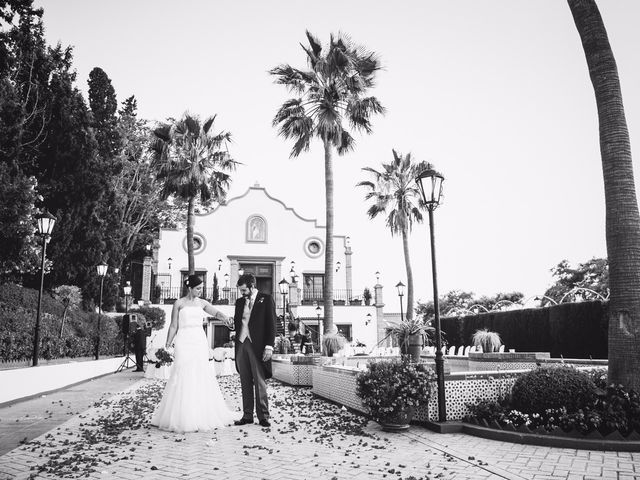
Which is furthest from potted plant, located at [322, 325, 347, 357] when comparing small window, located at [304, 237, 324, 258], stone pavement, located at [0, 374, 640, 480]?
small window, located at [304, 237, 324, 258]

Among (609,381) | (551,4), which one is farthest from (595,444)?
(551,4)

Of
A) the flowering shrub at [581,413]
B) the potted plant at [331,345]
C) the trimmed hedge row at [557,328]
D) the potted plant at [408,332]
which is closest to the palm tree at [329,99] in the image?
the potted plant at [331,345]

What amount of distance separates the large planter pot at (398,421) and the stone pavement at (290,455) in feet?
0.44

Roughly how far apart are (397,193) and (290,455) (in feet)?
74.4

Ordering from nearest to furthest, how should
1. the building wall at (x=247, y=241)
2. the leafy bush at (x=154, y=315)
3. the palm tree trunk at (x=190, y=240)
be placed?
1. the palm tree trunk at (x=190, y=240)
2. the leafy bush at (x=154, y=315)
3. the building wall at (x=247, y=241)

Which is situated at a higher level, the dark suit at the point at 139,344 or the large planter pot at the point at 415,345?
the large planter pot at the point at 415,345

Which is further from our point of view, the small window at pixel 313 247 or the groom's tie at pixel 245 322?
the small window at pixel 313 247

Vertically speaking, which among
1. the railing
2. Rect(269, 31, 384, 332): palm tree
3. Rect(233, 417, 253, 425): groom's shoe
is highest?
Rect(269, 31, 384, 332): palm tree

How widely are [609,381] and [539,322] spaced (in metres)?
12.0

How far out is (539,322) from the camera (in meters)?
17.3

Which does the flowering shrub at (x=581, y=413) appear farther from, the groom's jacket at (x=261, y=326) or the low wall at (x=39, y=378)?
the low wall at (x=39, y=378)

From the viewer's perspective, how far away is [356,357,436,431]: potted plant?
20.7 ft

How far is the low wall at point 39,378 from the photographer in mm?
9266

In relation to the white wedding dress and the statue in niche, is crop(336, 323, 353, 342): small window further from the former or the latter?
the white wedding dress
